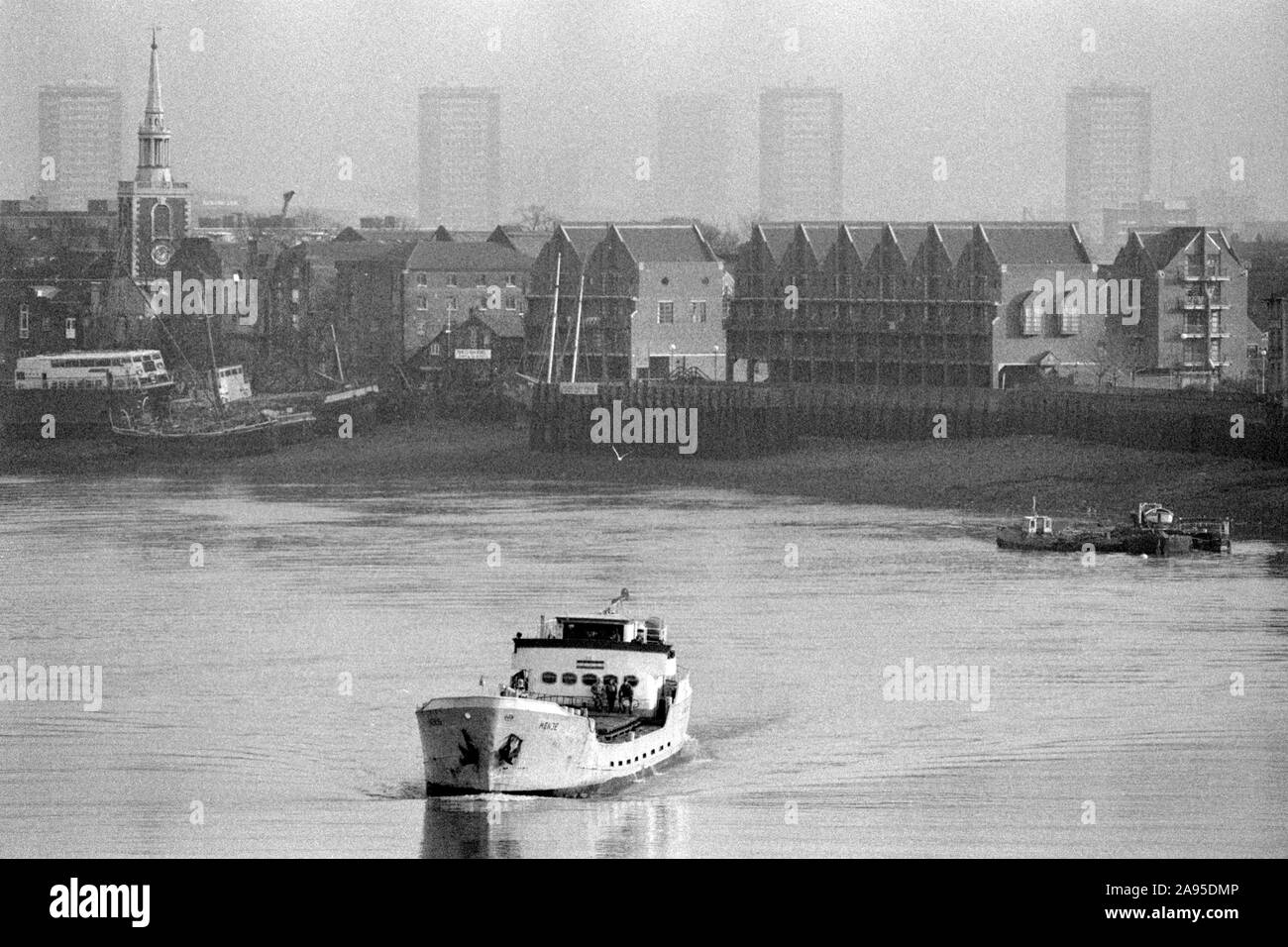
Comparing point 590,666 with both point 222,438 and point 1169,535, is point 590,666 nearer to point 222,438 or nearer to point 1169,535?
point 1169,535

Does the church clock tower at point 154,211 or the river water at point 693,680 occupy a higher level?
the church clock tower at point 154,211

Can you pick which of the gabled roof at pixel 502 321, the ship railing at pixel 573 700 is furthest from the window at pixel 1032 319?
the ship railing at pixel 573 700

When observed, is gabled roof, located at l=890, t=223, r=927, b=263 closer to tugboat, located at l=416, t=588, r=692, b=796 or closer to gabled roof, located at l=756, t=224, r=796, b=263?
gabled roof, located at l=756, t=224, r=796, b=263

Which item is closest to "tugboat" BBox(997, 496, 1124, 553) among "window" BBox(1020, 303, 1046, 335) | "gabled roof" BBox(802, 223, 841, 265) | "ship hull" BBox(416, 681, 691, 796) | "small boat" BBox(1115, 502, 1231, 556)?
"small boat" BBox(1115, 502, 1231, 556)

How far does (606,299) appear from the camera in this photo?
62531mm

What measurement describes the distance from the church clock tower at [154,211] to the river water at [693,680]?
32704 mm

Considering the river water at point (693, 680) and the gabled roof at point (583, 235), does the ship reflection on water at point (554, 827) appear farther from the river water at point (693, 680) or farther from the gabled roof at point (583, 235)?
the gabled roof at point (583, 235)

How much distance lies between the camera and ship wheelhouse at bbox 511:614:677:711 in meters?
23.9

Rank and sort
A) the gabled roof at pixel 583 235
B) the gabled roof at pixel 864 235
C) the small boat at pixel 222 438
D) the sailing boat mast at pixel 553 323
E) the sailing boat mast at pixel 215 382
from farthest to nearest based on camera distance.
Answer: the sailing boat mast at pixel 215 382 → the gabled roof at pixel 583 235 → the sailing boat mast at pixel 553 323 → the gabled roof at pixel 864 235 → the small boat at pixel 222 438

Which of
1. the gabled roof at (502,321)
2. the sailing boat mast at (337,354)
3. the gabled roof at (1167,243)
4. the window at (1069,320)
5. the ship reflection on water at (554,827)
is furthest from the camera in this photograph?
the sailing boat mast at (337,354)

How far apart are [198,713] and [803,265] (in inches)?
1491

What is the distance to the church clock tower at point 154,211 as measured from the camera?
7612 centimetres

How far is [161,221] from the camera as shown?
76.4m

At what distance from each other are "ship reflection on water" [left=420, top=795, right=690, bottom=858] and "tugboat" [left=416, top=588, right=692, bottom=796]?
206 millimetres
